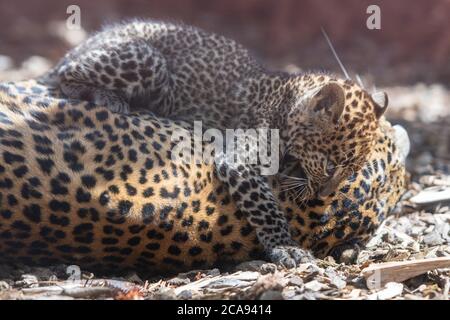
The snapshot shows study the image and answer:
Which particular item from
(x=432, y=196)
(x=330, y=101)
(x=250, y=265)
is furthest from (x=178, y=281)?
(x=432, y=196)

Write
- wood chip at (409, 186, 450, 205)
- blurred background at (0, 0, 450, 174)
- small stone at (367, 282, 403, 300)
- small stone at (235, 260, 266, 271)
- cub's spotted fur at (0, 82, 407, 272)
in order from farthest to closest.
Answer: blurred background at (0, 0, 450, 174) → wood chip at (409, 186, 450, 205) → small stone at (235, 260, 266, 271) → cub's spotted fur at (0, 82, 407, 272) → small stone at (367, 282, 403, 300)

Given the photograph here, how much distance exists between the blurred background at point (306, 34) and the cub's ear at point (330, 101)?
179 inches

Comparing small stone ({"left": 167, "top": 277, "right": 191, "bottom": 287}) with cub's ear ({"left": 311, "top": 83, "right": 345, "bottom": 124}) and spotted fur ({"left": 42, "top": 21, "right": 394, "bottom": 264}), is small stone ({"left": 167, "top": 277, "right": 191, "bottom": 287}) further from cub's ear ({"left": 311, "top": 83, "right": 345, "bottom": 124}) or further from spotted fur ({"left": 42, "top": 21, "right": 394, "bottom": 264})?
cub's ear ({"left": 311, "top": 83, "right": 345, "bottom": 124})

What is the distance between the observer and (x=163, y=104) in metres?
8.38

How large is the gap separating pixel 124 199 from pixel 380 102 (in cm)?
281

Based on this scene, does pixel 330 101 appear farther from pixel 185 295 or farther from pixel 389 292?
pixel 185 295

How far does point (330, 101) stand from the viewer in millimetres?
7359

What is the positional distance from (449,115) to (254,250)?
5.80m

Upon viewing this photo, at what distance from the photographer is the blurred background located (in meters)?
13.1

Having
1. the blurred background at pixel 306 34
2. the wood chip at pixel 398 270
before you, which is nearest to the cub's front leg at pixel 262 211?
the wood chip at pixel 398 270

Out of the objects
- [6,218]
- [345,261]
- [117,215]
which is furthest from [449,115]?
[6,218]

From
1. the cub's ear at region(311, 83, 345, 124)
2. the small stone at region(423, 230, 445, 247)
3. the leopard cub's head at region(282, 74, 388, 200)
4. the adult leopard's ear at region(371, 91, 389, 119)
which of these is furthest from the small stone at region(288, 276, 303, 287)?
the adult leopard's ear at region(371, 91, 389, 119)

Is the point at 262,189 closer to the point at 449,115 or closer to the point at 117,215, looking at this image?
the point at 117,215

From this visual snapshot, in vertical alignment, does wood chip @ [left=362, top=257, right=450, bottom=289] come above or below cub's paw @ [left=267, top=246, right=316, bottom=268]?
below
